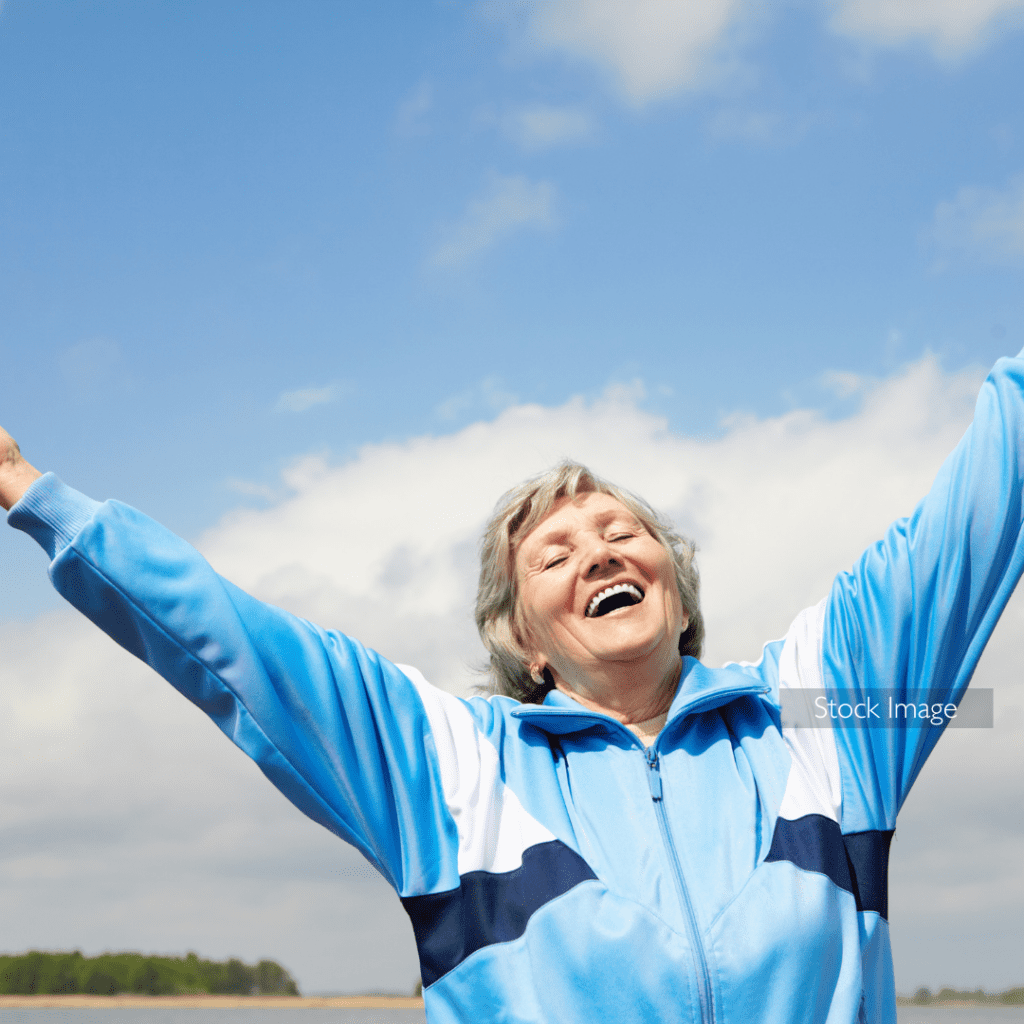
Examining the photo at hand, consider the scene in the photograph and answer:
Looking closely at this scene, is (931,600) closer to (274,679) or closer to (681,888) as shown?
(681,888)

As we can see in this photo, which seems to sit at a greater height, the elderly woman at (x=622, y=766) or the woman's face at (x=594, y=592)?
the woman's face at (x=594, y=592)

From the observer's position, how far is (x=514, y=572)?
368 cm

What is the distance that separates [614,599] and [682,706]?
588 millimetres

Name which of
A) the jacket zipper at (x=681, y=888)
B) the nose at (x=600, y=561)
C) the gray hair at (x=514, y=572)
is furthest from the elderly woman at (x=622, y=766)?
the gray hair at (x=514, y=572)

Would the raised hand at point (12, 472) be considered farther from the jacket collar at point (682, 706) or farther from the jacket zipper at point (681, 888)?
the jacket zipper at point (681, 888)

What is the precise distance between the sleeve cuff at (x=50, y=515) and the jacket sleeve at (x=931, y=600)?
2.29m

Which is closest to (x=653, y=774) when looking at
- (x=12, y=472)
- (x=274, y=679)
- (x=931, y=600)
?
(x=931, y=600)

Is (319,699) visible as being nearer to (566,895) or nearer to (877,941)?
(566,895)

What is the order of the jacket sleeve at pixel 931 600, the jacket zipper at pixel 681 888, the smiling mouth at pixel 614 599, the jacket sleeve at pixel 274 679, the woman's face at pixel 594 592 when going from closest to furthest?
Answer: the jacket zipper at pixel 681 888
the jacket sleeve at pixel 274 679
the jacket sleeve at pixel 931 600
the woman's face at pixel 594 592
the smiling mouth at pixel 614 599

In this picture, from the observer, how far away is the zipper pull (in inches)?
109

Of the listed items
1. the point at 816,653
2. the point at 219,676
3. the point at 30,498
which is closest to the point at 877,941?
the point at 816,653

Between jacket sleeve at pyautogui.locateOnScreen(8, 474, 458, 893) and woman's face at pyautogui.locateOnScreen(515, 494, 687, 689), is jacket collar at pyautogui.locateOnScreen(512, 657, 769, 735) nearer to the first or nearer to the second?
woman's face at pyautogui.locateOnScreen(515, 494, 687, 689)

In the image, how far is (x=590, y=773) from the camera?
2.86m

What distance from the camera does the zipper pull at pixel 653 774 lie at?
2766 mm
